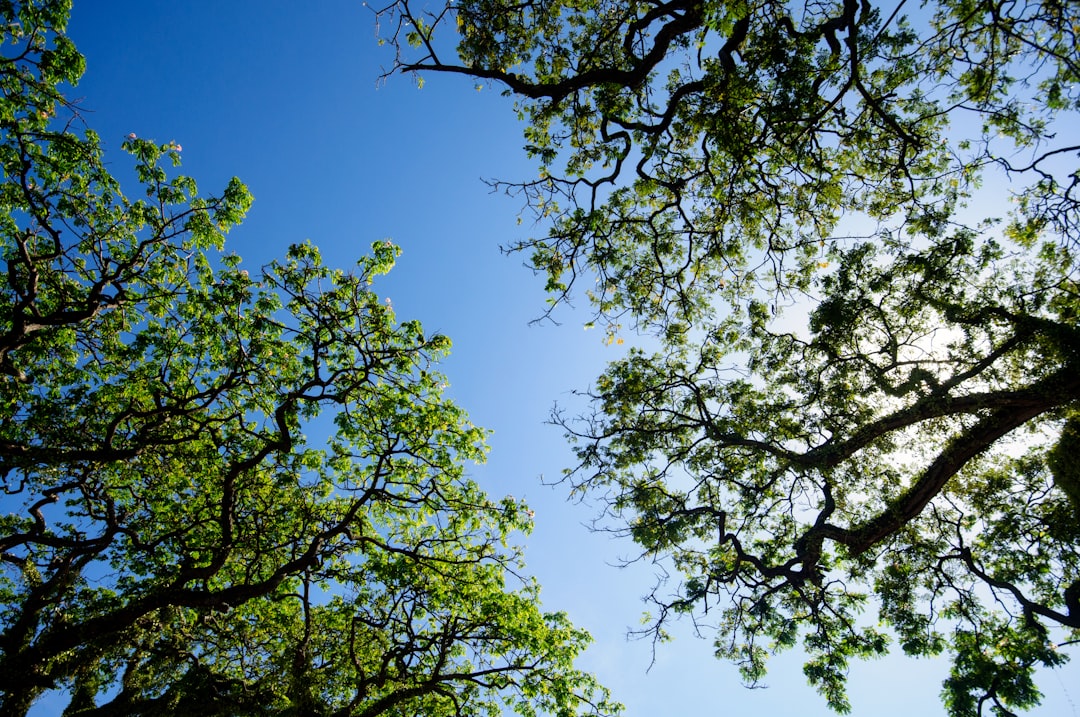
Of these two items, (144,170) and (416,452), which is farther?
(416,452)

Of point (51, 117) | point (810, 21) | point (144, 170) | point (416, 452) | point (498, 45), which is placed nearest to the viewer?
point (810, 21)

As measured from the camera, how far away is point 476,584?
11.2 m

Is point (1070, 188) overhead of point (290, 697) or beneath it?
overhead

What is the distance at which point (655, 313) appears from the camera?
949 cm

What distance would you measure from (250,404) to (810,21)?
36.4 feet

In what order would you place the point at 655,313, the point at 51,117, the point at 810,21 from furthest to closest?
1. the point at 655,313
2. the point at 51,117
3. the point at 810,21

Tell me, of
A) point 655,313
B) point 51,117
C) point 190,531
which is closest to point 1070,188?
point 655,313

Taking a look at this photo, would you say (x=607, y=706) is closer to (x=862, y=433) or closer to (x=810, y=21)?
(x=862, y=433)

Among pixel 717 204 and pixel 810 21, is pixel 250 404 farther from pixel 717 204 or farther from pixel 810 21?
pixel 810 21

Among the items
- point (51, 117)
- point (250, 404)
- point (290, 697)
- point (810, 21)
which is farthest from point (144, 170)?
point (810, 21)

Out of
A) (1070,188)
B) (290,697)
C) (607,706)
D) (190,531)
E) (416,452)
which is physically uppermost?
(1070,188)

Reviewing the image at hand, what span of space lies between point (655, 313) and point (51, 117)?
10020mm

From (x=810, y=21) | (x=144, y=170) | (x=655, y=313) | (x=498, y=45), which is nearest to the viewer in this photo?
(x=810, y=21)

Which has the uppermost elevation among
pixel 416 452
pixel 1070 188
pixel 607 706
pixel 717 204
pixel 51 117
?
pixel 717 204
